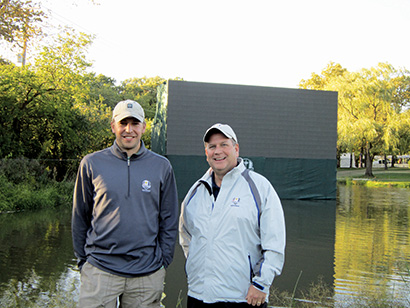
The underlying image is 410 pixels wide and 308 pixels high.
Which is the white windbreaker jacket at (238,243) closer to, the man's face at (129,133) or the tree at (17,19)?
the man's face at (129,133)

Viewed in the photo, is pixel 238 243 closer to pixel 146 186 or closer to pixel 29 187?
pixel 146 186

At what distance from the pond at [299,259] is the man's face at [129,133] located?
287cm

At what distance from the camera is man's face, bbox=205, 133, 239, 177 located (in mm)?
2820

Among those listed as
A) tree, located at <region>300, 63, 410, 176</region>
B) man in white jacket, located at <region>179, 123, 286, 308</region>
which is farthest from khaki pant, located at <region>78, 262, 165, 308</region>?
tree, located at <region>300, 63, 410, 176</region>

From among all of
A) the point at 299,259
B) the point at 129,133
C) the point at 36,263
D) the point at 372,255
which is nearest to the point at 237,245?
the point at 129,133

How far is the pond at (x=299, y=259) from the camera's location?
579cm

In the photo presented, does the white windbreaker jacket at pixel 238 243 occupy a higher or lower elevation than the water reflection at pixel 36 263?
higher

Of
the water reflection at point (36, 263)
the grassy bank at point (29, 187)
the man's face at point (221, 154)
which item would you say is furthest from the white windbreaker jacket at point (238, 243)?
the grassy bank at point (29, 187)

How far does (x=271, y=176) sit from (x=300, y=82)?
35.1 metres

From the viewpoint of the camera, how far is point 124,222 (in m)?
2.75

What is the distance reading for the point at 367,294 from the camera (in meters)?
5.75

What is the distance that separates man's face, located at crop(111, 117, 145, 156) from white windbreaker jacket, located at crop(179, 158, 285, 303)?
0.63 meters

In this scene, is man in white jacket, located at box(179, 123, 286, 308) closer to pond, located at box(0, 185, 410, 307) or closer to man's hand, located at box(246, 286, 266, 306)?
man's hand, located at box(246, 286, 266, 306)

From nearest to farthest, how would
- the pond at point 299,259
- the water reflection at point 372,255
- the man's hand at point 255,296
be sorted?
1. the man's hand at point 255,296
2. the pond at point 299,259
3. the water reflection at point 372,255
